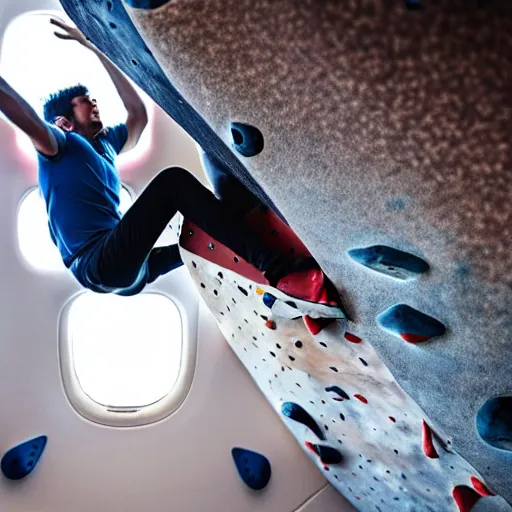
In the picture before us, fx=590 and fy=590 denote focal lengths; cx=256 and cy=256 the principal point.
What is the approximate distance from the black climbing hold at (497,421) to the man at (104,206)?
45cm

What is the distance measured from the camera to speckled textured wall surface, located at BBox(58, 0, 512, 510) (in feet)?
1.92

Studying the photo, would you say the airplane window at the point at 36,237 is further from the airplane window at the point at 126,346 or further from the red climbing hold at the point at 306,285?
the red climbing hold at the point at 306,285

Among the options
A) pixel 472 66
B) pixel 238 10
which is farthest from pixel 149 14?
pixel 472 66

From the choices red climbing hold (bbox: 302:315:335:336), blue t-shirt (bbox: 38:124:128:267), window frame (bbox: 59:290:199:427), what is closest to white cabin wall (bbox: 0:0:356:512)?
window frame (bbox: 59:290:199:427)

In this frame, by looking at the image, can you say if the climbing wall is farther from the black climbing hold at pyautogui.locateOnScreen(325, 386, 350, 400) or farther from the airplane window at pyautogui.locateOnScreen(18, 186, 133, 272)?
the airplane window at pyautogui.locateOnScreen(18, 186, 133, 272)

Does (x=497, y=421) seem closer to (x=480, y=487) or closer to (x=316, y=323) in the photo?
(x=316, y=323)

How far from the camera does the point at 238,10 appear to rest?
2.08ft

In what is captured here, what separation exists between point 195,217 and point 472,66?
926 millimetres

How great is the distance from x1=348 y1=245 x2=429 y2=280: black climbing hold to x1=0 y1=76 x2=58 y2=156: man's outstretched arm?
1039 millimetres

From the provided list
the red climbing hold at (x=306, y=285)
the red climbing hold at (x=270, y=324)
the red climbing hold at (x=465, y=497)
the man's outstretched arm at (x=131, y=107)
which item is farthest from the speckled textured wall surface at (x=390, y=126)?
the man's outstretched arm at (x=131, y=107)

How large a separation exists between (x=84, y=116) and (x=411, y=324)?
1641mm

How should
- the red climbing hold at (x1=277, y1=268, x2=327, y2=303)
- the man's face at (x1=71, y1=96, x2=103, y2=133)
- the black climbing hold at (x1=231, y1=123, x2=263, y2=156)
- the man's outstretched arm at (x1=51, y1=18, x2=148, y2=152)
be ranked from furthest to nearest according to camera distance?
the man's outstretched arm at (x1=51, y1=18, x2=148, y2=152) → the man's face at (x1=71, y1=96, x2=103, y2=133) → the red climbing hold at (x1=277, y1=268, x2=327, y2=303) → the black climbing hold at (x1=231, y1=123, x2=263, y2=156)

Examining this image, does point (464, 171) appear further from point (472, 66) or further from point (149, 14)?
point (149, 14)

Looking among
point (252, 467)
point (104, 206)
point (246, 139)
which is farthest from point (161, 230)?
point (252, 467)
